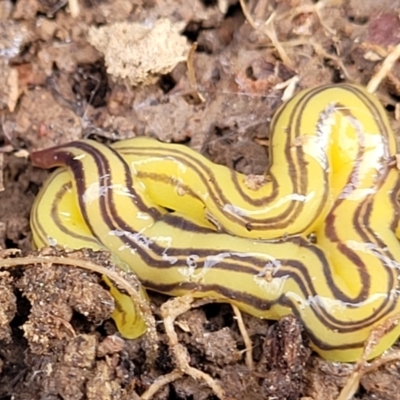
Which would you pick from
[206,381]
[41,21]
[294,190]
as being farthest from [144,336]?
[41,21]

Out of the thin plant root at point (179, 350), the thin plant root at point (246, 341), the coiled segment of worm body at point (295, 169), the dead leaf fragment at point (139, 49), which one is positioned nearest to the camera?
the thin plant root at point (179, 350)

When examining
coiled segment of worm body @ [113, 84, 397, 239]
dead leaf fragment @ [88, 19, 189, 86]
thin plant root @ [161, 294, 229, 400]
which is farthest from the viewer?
dead leaf fragment @ [88, 19, 189, 86]

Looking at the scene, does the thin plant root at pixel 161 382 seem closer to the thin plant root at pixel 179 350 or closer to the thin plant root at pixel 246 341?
the thin plant root at pixel 179 350

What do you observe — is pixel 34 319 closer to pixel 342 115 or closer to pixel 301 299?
pixel 301 299

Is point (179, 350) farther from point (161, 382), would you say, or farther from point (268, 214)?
point (268, 214)

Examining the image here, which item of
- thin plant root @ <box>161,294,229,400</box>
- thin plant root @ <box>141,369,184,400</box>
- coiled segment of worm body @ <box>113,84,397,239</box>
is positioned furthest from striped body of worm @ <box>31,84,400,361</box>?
thin plant root @ <box>141,369,184,400</box>

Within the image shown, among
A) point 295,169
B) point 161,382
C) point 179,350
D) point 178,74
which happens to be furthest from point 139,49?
point 161,382

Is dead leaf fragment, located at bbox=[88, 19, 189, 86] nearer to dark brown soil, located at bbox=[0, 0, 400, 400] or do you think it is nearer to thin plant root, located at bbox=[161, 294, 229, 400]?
dark brown soil, located at bbox=[0, 0, 400, 400]

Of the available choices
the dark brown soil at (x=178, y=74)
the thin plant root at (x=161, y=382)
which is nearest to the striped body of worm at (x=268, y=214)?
the dark brown soil at (x=178, y=74)
